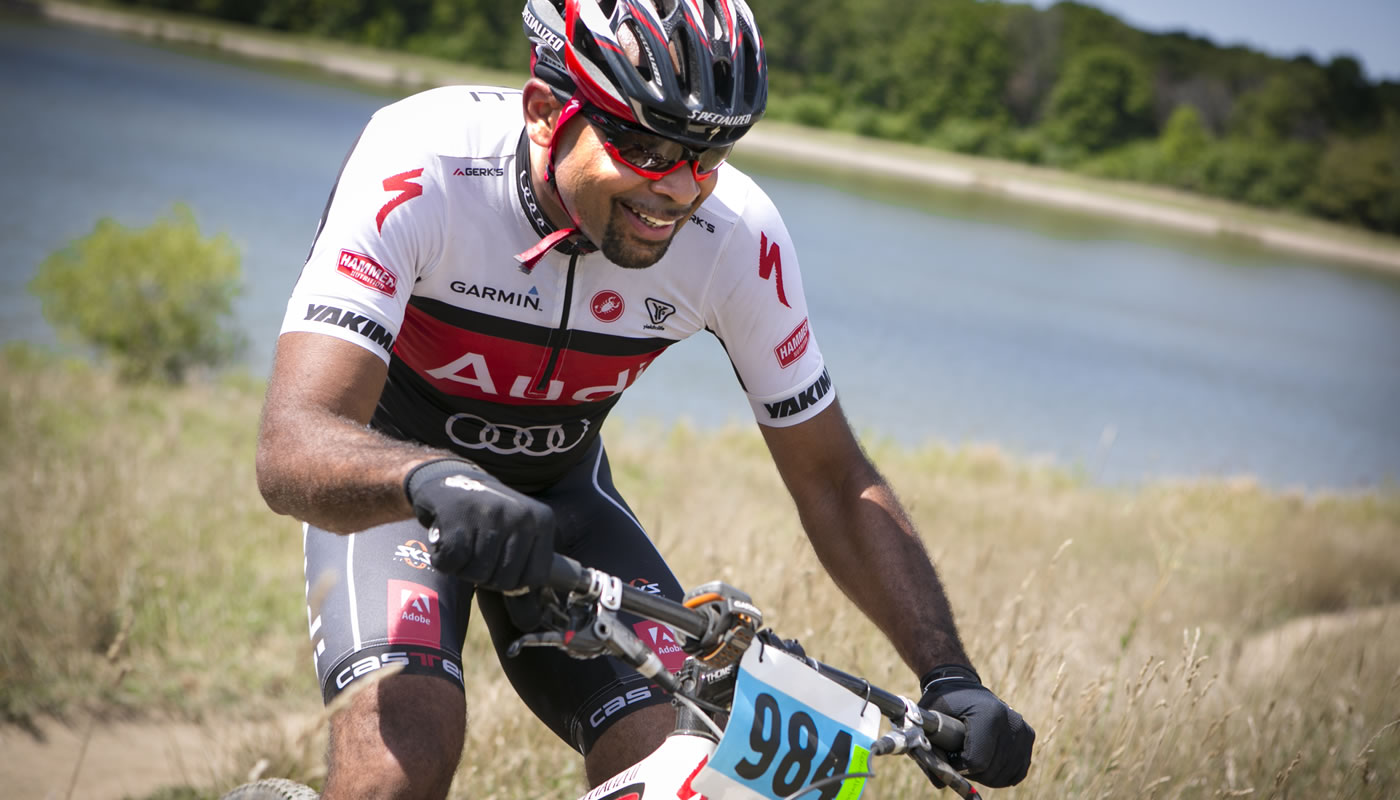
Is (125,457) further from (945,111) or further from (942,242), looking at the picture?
(945,111)

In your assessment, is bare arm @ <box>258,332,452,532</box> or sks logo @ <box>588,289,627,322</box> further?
sks logo @ <box>588,289,627,322</box>

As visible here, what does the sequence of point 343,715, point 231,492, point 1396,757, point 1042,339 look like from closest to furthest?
point 343,715, point 1396,757, point 231,492, point 1042,339

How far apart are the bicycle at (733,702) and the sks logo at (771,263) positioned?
122cm

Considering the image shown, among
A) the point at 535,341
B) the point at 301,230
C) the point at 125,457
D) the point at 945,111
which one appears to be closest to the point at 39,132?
the point at 301,230

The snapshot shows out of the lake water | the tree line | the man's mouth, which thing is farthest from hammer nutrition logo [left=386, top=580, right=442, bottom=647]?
the tree line

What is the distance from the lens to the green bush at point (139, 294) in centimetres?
1276

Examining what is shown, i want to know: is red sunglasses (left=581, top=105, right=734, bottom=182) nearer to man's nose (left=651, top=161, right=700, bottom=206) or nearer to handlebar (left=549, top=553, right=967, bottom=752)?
man's nose (left=651, top=161, right=700, bottom=206)

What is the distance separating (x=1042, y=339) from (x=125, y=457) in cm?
2062

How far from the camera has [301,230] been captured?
838 inches

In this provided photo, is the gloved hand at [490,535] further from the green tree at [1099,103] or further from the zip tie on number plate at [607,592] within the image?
the green tree at [1099,103]

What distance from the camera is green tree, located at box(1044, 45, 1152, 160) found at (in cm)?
7388

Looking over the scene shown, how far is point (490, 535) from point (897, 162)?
56759mm

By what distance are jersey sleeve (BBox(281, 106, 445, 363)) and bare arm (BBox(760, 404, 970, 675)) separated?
1.05m

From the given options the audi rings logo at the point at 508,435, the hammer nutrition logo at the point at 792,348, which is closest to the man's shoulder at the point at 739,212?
the hammer nutrition logo at the point at 792,348
